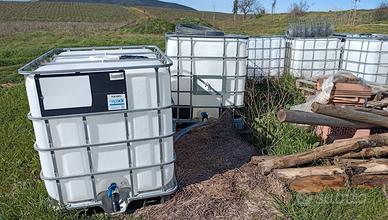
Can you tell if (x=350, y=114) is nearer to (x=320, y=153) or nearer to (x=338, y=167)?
(x=320, y=153)

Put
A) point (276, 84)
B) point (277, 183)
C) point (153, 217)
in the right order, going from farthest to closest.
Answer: point (276, 84), point (277, 183), point (153, 217)

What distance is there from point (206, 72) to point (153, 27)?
21543 mm

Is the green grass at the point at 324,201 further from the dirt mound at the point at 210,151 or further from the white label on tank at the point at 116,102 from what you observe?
the white label on tank at the point at 116,102

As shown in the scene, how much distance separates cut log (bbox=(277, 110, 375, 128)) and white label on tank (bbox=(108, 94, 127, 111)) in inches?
72.2

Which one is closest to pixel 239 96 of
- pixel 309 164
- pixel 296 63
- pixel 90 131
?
pixel 309 164

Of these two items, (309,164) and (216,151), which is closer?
(309,164)

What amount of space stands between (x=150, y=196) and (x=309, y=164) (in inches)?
73.1

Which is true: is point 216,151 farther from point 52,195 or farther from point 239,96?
point 52,195

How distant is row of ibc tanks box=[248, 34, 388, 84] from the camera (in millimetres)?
6480

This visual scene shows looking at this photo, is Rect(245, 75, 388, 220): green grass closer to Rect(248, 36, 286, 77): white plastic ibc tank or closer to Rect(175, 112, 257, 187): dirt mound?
Rect(175, 112, 257, 187): dirt mound

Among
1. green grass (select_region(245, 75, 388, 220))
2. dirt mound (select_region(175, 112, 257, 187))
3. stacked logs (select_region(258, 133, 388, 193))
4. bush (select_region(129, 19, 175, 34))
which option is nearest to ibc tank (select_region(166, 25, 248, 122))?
dirt mound (select_region(175, 112, 257, 187))

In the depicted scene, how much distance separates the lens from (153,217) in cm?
276

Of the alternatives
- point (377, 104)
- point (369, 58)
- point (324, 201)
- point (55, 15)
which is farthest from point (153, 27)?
point (55, 15)

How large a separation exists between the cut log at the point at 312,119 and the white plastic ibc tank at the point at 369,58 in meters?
3.42
